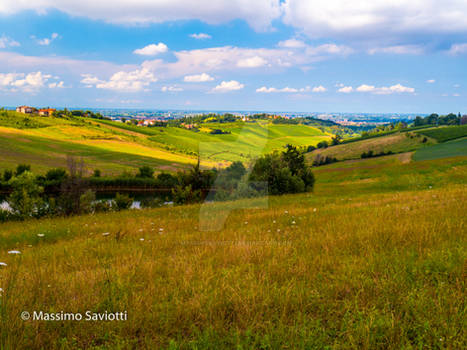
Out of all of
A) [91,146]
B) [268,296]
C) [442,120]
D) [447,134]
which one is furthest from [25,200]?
[442,120]

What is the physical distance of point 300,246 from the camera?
553cm

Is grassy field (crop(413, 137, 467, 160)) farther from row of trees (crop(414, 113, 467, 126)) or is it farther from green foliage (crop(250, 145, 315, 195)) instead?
row of trees (crop(414, 113, 467, 126))

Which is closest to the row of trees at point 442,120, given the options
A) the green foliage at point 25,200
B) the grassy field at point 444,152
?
the grassy field at point 444,152

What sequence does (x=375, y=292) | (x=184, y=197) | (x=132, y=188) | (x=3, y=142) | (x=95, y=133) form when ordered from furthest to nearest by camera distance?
1. (x=95, y=133)
2. (x=3, y=142)
3. (x=132, y=188)
4. (x=184, y=197)
5. (x=375, y=292)

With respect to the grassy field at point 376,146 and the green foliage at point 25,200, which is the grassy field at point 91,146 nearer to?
the grassy field at point 376,146

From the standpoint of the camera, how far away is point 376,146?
397 ft

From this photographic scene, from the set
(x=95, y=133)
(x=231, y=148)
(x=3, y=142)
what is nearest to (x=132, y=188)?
(x=3, y=142)

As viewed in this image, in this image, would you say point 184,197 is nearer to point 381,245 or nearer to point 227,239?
point 227,239

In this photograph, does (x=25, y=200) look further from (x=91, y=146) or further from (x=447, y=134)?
(x=447, y=134)

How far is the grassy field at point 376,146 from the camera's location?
366 ft

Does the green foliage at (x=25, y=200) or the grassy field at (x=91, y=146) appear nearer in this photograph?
the green foliage at (x=25, y=200)

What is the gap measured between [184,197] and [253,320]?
1262 inches

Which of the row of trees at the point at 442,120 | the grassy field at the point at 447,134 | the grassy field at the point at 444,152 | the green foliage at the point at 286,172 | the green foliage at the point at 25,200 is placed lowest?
the green foliage at the point at 25,200

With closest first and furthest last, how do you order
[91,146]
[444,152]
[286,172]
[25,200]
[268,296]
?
[268,296], [286,172], [25,200], [444,152], [91,146]
